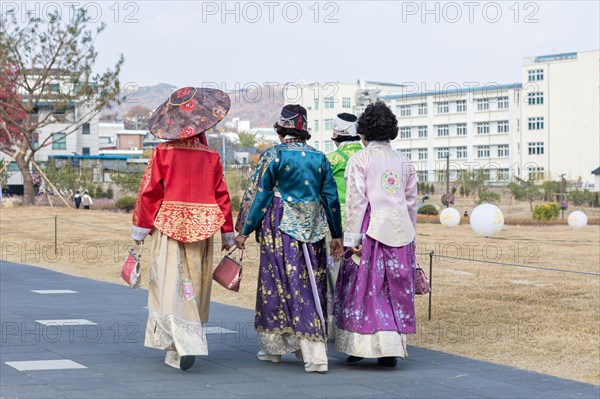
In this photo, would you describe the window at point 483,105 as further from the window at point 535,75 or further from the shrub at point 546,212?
the shrub at point 546,212

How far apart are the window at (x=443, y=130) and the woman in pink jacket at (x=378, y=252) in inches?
2955

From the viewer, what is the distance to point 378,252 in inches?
295

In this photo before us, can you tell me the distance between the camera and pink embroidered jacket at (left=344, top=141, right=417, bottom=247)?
24.6 ft

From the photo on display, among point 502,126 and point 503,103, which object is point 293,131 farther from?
point 503,103

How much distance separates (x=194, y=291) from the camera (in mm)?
7270

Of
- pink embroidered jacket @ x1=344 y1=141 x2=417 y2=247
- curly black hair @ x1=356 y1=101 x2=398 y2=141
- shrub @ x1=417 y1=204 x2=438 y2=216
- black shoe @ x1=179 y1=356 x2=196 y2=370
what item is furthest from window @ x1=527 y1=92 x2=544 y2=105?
black shoe @ x1=179 y1=356 x2=196 y2=370

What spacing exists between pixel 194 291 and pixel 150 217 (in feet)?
2.02

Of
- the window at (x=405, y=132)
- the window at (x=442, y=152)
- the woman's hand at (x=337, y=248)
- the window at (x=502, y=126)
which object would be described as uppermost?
the window at (x=502, y=126)

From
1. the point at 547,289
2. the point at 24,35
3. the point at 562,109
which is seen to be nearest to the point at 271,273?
the point at 547,289

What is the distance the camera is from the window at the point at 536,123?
82.5 metres

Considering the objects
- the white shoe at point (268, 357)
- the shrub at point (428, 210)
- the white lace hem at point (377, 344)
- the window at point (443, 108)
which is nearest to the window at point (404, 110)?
the window at point (443, 108)

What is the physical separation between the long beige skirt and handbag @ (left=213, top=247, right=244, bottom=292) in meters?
0.14

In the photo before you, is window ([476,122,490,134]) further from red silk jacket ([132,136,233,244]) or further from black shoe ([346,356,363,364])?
red silk jacket ([132,136,233,244])

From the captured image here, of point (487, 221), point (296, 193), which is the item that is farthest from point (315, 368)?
point (487, 221)
